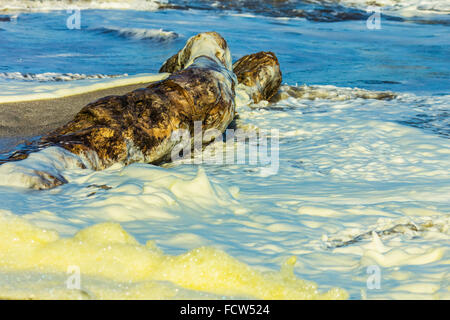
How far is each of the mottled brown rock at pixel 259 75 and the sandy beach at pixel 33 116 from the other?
168cm

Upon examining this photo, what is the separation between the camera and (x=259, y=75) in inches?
235

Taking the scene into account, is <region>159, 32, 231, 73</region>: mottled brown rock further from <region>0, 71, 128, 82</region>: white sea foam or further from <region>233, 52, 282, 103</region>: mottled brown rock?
<region>0, 71, 128, 82</region>: white sea foam

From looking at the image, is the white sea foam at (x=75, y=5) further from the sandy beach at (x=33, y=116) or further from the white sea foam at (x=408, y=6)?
the sandy beach at (x=33, y=116)

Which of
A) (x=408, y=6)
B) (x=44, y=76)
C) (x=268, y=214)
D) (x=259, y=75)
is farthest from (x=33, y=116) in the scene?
(x=408, y=6)

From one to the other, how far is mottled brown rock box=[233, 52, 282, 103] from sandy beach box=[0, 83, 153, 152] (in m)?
1.68

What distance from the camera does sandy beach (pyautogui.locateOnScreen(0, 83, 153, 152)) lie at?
156 inches

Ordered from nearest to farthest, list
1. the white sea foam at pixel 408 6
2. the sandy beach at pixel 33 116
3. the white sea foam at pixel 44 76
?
the sandy beach at pixel 33 116, the white sea foam at pixel 44 76, the white sea foam at pixel 408 6

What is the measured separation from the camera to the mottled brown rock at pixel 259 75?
19.1ft

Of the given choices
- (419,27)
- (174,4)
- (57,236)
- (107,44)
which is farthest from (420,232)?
(174,4)

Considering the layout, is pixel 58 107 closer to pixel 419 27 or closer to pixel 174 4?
pixel 419 27

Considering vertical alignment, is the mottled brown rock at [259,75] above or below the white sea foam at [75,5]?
below

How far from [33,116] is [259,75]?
2.65 meters
